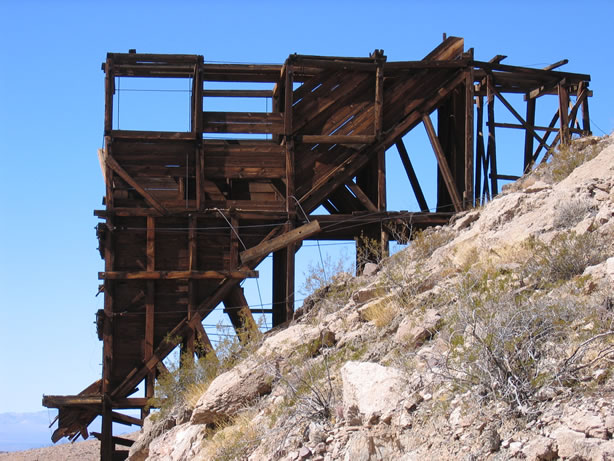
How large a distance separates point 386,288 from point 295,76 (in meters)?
9.09

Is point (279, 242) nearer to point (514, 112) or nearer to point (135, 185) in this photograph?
point (135, 185)

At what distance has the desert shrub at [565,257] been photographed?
33.8 ft

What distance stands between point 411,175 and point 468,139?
6.02 ft

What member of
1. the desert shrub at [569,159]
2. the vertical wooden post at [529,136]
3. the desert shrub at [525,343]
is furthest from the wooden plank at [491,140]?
the desert shrub at [525,343]

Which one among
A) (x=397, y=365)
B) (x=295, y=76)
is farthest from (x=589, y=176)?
(x=295, y=76)

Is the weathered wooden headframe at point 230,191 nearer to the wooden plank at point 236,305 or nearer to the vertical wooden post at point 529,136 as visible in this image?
the wooden plank at point 236,305

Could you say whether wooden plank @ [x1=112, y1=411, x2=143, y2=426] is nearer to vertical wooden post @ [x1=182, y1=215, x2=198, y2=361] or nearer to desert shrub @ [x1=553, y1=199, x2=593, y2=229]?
vertical wooden post @ [x1=182, y1=215, x2=198, y2=361]

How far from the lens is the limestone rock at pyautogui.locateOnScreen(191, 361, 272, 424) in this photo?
12445 millimetres

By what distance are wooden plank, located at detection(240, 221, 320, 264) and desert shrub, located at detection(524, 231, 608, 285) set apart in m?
8.47

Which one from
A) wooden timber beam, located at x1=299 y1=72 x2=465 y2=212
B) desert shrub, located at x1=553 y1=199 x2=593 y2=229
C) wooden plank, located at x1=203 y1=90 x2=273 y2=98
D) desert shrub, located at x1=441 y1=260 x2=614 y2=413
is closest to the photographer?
desert shrub, located at x1=441 y1=260 x2=614 y2=413

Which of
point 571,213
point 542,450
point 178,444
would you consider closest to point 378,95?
point 571,213

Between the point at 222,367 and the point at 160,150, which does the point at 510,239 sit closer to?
the point at 222,367

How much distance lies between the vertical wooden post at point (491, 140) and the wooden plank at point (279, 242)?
5.76 meters

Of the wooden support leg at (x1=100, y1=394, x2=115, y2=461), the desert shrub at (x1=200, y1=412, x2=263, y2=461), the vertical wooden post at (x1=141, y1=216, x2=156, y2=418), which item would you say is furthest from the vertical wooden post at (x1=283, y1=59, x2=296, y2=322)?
the desert shrub at (x1=200, y1=412, x2=263, y2=461)
